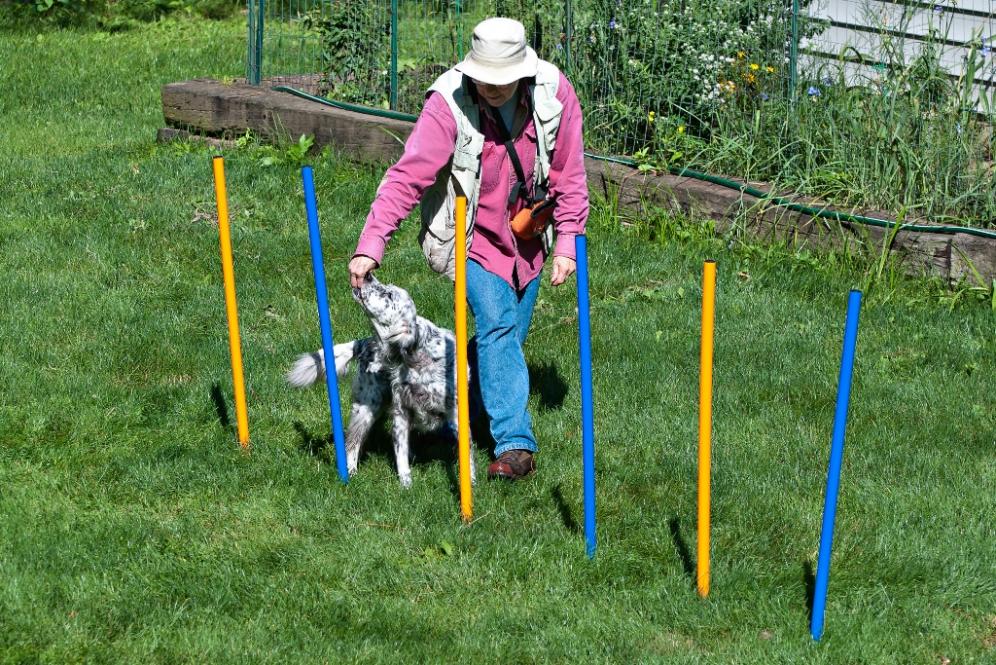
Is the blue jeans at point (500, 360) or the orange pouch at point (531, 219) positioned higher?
the orange pouch at point (531, 219)

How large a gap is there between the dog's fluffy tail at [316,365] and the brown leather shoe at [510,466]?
75 centimetres

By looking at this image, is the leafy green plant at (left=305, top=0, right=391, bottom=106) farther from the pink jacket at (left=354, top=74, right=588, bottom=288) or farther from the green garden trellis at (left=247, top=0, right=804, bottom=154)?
the pink jacket at (left=354, top=74, right=588, bottom=288)

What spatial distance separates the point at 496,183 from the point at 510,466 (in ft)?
3.79

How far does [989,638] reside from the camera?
4398 mm

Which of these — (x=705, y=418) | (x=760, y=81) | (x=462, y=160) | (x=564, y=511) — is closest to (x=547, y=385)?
Result: (x=564, y=511)

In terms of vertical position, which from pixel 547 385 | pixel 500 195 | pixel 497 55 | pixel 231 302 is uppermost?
pixel 497 55

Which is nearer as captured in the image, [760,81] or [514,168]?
[514,168]

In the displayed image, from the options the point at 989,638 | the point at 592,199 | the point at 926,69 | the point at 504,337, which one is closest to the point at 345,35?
the point at 592,199

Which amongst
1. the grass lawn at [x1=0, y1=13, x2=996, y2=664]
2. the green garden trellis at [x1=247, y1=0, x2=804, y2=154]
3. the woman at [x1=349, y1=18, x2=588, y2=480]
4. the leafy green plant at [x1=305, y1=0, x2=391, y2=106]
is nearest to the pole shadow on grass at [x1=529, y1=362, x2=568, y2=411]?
the grass lawn at [x1=0, y1=13, x2=996, y2=664]

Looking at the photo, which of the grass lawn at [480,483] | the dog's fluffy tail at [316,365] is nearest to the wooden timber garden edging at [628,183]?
the grass lawn at [480,483]

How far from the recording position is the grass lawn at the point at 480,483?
4.39 metres

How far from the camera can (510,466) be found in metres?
5.39

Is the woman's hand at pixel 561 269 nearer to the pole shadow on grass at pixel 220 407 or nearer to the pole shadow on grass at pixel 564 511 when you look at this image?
the pole shadow on grass at pixel 564 511

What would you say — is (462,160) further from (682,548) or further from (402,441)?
(682,548)
